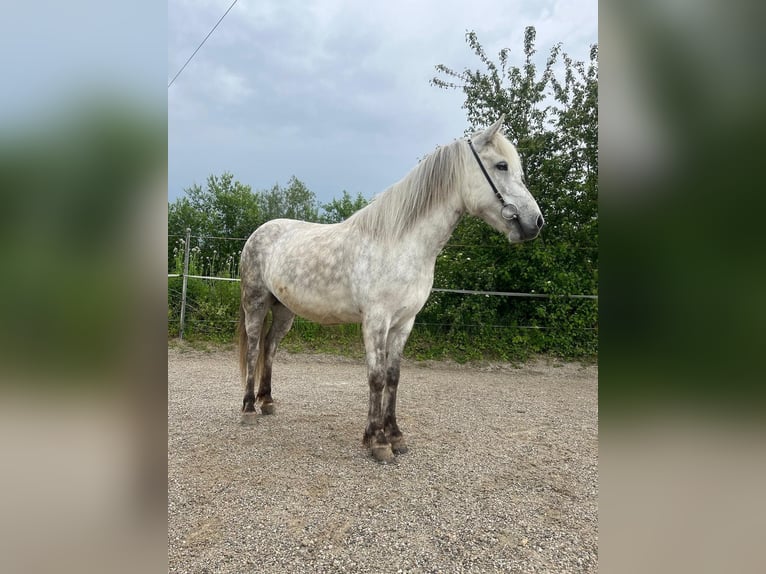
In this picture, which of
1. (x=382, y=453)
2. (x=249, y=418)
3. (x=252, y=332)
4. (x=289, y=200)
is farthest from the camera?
(x=289, y=200)

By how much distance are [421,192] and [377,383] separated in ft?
4.25

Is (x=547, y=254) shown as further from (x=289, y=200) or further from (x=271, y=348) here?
(x=289, y=200)

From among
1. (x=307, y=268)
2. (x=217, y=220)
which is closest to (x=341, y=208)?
(x=217, y=220)

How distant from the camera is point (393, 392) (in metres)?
2.80

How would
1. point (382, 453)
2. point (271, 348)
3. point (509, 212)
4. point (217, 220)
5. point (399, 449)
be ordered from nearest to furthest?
1. point (509, 212)
2. point (382, 453)
3. point (399, 449)
4. point (271, 348)
5. point (217, 220)

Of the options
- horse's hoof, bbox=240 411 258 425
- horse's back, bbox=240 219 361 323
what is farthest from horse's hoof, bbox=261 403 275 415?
horse's back, bbox=240 219 361 323

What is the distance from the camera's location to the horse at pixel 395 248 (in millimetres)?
2391

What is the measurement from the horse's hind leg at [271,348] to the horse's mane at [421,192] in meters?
1.39
